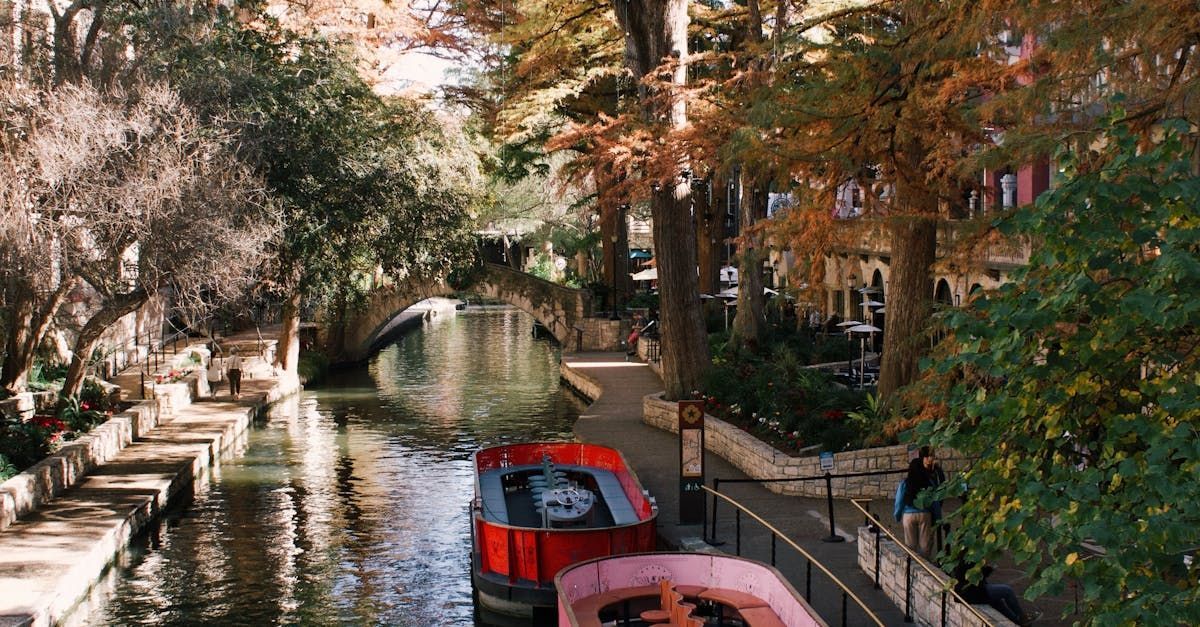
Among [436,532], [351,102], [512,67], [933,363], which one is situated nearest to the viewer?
[933,363]

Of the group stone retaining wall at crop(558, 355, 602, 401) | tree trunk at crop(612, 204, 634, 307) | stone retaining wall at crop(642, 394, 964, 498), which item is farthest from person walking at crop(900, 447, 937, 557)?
tree trunk at crop(612, 204, 634, 307)

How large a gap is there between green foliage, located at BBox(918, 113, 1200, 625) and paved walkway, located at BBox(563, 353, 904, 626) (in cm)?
628

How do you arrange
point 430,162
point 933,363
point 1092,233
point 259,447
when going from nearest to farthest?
point 1092,233, point 933,363, point 259,447, point 430,162

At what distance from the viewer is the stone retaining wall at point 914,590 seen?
1236 centimetres

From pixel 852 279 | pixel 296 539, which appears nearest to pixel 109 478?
pixel 296 539

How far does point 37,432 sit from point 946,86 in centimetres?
1568

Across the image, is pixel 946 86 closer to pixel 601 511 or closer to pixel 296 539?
pixel 601 511

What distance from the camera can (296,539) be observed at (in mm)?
21172

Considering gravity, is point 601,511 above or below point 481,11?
below

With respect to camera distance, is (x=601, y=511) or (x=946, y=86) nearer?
(x=946, y=86)

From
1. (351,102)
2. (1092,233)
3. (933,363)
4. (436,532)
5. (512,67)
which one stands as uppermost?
(512,67)

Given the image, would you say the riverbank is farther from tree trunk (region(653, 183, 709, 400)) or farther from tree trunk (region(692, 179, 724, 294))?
tree trunk (region(692, 179, 724, 294))

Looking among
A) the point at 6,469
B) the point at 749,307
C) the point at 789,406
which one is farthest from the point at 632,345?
the point at 6,469

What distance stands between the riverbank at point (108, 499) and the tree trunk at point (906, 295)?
12169mm
